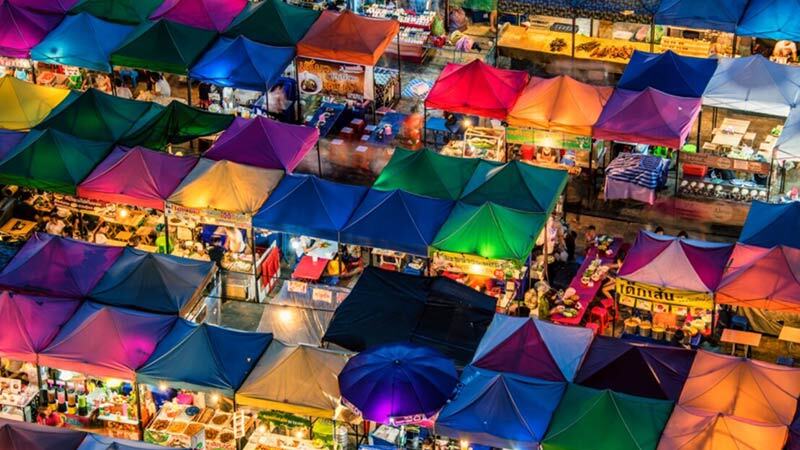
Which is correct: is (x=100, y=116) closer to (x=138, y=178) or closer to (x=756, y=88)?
(x=138, y=178)

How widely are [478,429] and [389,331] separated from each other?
3.70 metres

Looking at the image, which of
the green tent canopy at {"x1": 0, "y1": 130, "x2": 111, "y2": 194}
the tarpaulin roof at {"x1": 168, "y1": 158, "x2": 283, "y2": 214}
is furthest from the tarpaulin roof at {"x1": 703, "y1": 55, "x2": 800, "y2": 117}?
the green tent canopy at {"x1": 0, "y1": 130, "x2": 111, "y2": 194}

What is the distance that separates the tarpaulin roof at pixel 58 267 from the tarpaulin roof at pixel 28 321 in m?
0.57

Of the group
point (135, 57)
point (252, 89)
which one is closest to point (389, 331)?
point (252, 89)

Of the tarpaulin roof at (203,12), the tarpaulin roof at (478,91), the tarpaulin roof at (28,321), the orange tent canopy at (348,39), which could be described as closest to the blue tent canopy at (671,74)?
the tarpaulin roof at (478,91)

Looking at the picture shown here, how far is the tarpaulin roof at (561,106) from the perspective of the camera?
42.9 m

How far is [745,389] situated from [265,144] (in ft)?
48.5

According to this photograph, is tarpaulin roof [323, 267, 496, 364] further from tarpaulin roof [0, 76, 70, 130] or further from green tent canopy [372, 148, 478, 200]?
tarpaulin roof [0, 76, 70, 130]

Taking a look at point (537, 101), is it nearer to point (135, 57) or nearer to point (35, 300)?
point (135, 57)

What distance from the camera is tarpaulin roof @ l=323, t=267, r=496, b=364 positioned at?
35031mm

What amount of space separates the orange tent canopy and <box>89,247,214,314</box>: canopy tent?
10.4m

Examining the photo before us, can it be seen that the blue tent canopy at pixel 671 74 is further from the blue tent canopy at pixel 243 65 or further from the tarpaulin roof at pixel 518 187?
the blue tent canopy at pixel 243 65

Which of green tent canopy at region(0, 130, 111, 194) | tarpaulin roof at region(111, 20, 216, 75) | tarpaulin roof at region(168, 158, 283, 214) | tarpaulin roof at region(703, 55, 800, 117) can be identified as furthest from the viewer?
tarpaulin roof at region(111, 20, 216, 75)

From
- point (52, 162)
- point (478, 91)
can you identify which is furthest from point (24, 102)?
point (478, 91)
